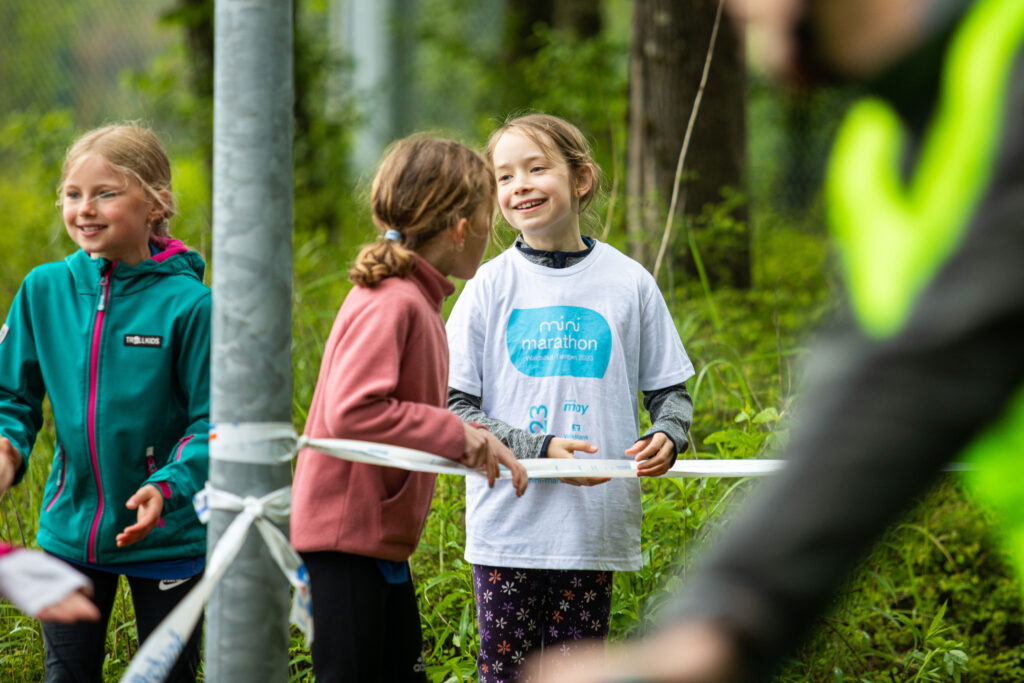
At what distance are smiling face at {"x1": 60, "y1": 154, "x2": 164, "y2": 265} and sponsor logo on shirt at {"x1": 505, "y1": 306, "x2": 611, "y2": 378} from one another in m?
0.92

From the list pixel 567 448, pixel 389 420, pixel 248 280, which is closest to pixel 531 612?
pixel 567 448

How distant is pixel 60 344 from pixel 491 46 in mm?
10065

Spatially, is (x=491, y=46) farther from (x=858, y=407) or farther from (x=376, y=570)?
(x=858, y=407)

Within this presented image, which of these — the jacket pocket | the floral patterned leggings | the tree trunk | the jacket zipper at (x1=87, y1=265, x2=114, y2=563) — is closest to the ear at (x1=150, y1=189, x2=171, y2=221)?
the jacket zipper at (x1=87, y1=265, x2=114, y2=563)

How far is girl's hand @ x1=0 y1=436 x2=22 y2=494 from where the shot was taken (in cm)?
234

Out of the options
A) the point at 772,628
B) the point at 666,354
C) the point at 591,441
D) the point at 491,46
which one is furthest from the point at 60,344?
the point at 491,46

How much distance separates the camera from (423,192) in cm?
242

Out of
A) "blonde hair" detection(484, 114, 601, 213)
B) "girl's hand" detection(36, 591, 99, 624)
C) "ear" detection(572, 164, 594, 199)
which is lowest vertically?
"girl's hand" detection(36, 591, 99, 624)

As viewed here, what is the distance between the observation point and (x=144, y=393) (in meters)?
2.50

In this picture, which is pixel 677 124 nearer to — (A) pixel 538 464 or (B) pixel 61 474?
(A) pixel 538 464

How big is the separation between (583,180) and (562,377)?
0.57 metres

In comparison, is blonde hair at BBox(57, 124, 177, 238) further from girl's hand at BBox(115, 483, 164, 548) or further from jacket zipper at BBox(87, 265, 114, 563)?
girl's hand at BBox(115, 483, 164, 548)

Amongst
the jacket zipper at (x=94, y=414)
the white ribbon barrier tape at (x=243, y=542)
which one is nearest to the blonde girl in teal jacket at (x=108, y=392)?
the jacket zipper at (x=94, y=414)

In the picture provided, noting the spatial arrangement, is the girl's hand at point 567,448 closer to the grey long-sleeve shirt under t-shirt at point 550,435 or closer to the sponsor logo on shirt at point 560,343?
the grey long-sleeve shirt under t-shirt at point 550,435
